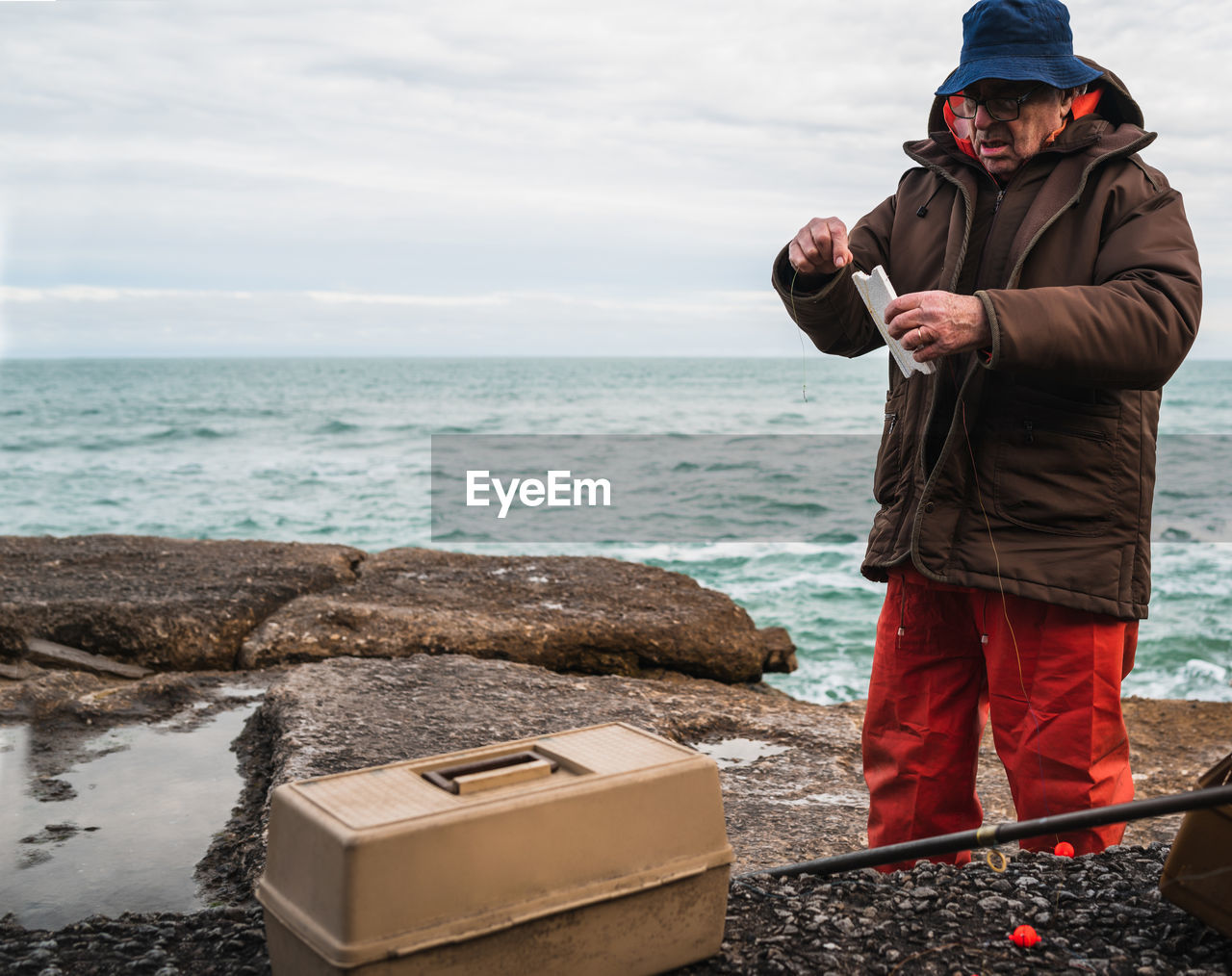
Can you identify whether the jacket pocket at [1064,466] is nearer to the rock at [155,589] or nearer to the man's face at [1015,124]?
the man's face at [1015,124]

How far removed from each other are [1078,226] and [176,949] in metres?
2.39

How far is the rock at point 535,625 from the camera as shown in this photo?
5145 millimetres

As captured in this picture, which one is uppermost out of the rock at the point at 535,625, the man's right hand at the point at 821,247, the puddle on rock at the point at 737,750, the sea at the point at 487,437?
the man's right hand at the point at 821,247

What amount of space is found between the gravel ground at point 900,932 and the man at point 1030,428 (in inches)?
10.3

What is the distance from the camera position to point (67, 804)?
3.45 meters

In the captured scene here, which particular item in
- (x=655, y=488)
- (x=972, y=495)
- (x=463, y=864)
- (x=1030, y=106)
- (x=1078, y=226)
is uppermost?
(x=1030, y=106)

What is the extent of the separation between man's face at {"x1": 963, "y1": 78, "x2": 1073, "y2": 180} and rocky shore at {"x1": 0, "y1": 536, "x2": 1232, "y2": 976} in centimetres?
158

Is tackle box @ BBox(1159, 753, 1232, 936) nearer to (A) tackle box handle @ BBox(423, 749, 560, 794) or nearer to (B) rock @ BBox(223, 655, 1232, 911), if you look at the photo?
(B) rock @ BBox(223, 655, 1232, 911)

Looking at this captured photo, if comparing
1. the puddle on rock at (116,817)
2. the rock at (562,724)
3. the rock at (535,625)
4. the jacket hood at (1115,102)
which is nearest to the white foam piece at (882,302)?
the jacket hood at (1115,102)

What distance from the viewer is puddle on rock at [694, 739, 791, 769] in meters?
4.20

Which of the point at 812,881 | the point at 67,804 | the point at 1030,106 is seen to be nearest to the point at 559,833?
the point at 812,881

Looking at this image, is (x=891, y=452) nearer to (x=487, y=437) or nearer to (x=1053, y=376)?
(x=1053, y=376)

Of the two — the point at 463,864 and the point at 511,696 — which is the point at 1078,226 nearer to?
the point at 463,864

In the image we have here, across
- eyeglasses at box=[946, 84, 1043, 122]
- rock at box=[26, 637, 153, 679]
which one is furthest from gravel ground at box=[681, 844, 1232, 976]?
rock at box=[26, 637, 153, 679]
